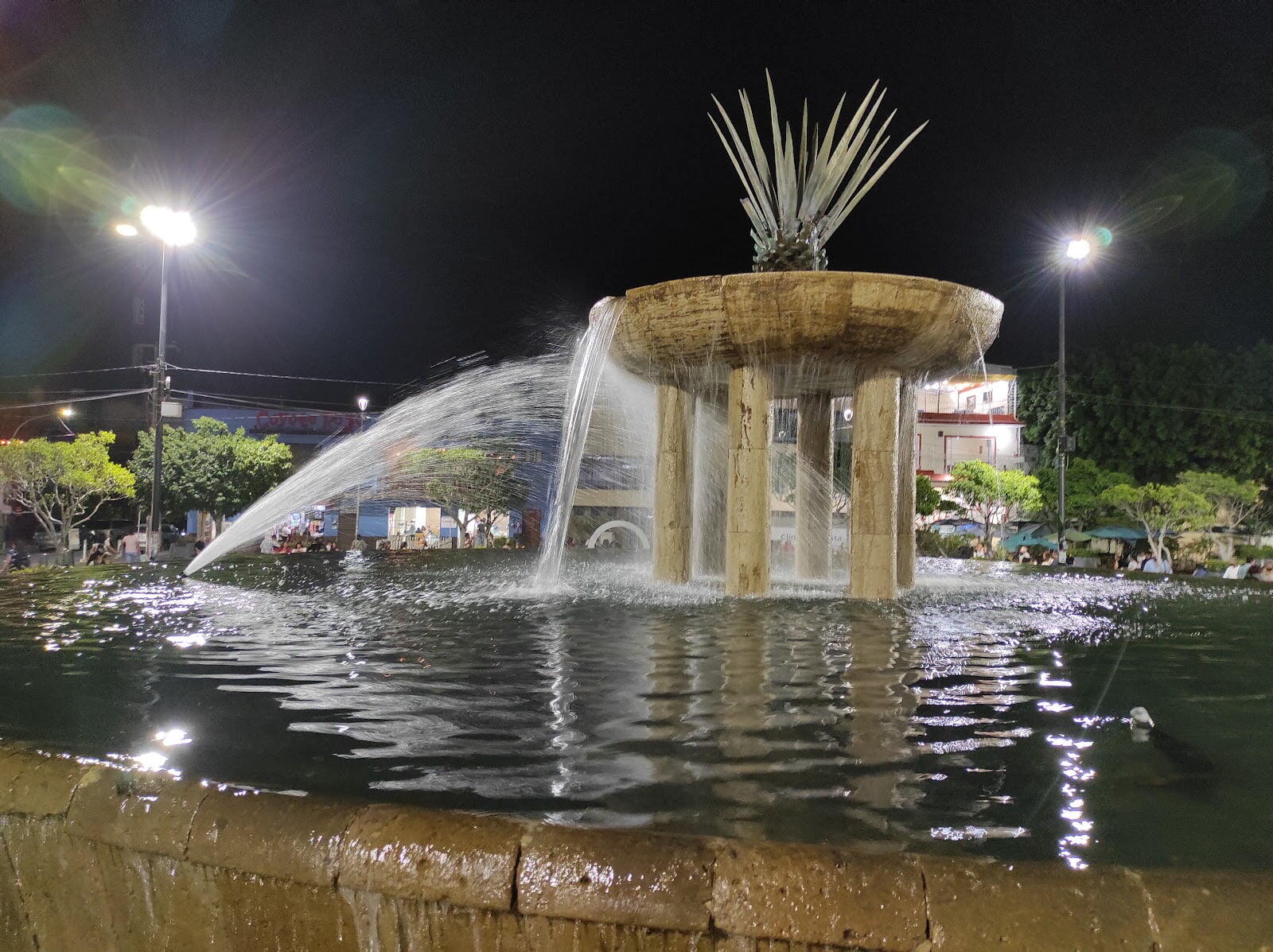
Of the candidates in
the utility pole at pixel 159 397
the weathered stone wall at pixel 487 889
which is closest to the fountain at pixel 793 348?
the weathered stone wall at pixel 487 889

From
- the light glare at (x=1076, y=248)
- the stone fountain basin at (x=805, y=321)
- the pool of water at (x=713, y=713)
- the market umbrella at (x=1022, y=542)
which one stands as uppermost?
the light glare at (x=1076, y=248)

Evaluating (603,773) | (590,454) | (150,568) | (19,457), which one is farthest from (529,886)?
(19,457)

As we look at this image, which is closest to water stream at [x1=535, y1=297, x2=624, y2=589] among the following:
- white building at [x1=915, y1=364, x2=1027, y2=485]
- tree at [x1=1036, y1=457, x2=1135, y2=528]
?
tree at [x1=1036, y1=457, x2=1135, y2=528]

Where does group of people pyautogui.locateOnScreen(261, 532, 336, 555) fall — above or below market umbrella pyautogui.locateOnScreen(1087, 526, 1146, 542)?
below

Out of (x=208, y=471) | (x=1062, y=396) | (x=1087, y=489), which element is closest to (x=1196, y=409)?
(x=1087, y=489)

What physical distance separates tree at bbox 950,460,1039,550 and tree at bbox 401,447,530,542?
21.1 metres

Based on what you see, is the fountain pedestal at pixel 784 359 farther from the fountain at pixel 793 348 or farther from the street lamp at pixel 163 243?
the street lamp at pixel 163 243

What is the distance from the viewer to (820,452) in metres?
15.8

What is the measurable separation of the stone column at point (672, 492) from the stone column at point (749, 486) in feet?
4.93

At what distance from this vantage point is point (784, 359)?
11.8 meters

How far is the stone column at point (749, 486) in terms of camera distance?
1145 centimetres

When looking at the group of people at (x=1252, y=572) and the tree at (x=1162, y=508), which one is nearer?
the group of people at (x=1252, y=572)

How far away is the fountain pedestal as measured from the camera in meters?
10.8

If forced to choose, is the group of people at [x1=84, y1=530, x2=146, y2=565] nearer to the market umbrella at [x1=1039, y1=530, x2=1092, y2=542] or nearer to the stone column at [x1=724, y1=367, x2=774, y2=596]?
the stone column at [x1=724, y1=367, x2=774, y2=596]
